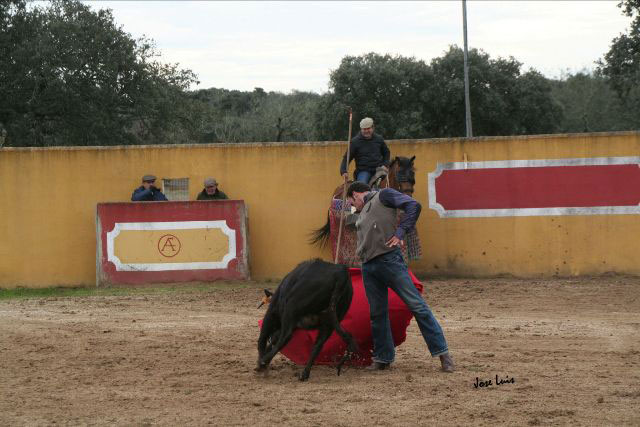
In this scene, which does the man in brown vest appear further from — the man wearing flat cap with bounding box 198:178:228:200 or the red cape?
the man wearing flat cap with bounding box 198:178:228:200

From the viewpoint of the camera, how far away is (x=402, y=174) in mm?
15344

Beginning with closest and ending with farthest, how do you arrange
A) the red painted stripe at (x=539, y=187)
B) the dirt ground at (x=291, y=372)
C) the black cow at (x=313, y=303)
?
the dirt ground at (x=291, y=372)
the black cow at (x=313, y=303)
the red painted stripe at (x=539, y=187)

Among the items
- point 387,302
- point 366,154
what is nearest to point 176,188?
point 366,154

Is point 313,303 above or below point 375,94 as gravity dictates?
below

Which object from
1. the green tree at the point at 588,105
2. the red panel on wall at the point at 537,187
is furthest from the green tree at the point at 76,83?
the green tree at the point at 588,105

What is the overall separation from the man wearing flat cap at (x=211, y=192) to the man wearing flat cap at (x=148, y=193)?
65 centimetres

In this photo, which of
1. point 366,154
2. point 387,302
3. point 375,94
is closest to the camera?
point 387,302

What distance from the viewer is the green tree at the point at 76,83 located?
3519 centimetres

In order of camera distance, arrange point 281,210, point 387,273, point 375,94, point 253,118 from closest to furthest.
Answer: point 387,273
point 281,210
point 375,94
point 253,118

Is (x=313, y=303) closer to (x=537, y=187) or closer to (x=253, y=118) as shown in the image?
(x=537, y=187)

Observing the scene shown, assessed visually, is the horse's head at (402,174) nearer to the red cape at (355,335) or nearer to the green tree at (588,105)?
the red cape at (355,335)

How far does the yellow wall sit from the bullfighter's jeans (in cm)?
789

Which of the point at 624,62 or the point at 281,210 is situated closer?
the point at 281,210

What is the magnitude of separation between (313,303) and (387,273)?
74cm
